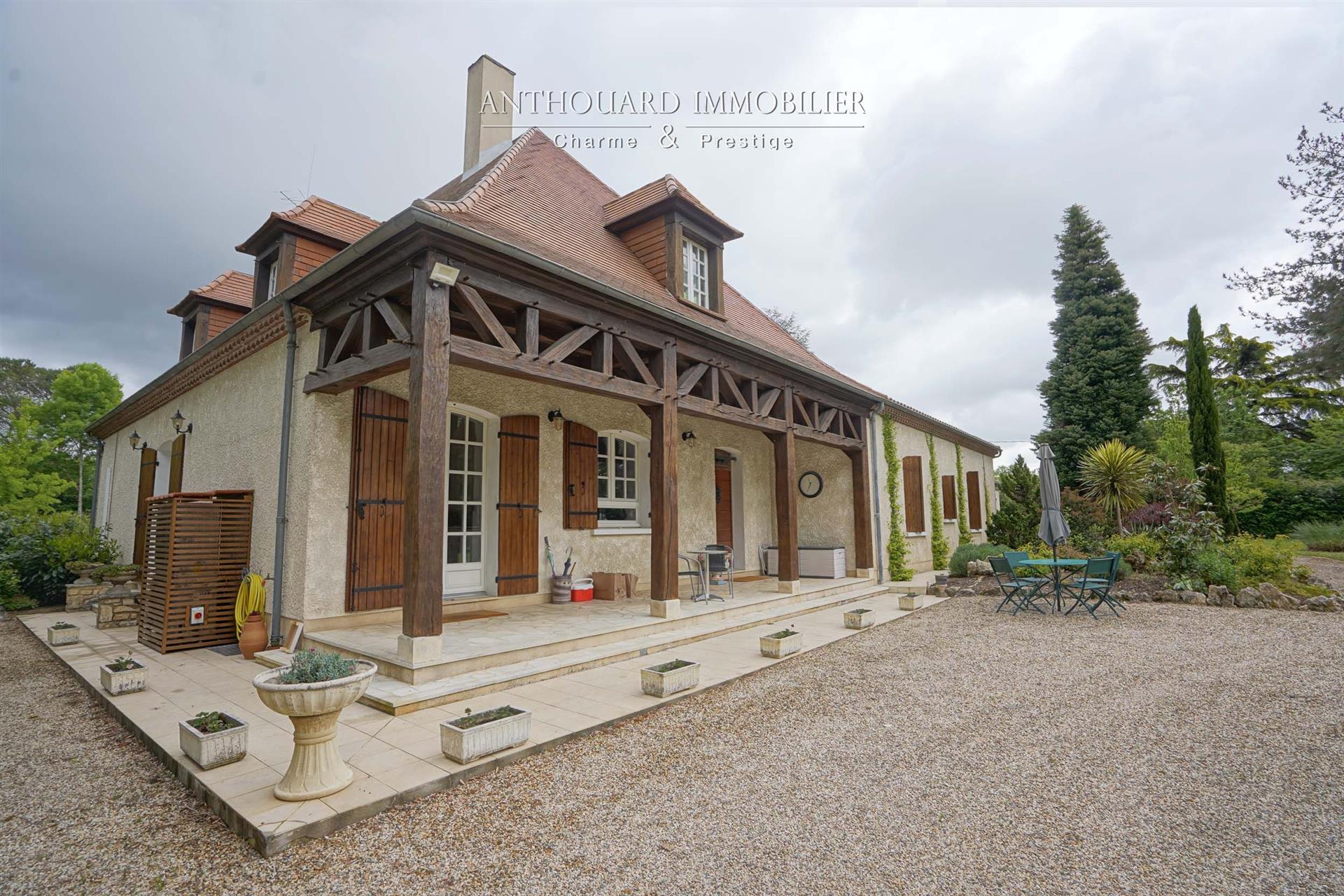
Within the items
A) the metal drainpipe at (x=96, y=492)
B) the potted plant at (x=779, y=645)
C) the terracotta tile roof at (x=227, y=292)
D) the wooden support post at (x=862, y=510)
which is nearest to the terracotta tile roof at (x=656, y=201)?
the wooden support post at (x=862, y=510)

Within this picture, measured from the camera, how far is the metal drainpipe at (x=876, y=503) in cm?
1018

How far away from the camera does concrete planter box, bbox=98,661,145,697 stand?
4227 mm

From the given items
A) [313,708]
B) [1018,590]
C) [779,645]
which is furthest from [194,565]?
[1018,590]

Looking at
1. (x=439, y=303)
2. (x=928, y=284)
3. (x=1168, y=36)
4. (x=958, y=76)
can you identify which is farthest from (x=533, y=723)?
(x=928, y=284)

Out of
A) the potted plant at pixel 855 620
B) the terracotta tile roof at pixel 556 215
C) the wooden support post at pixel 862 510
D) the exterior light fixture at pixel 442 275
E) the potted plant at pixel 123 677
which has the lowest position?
the potted plant at pixel 855 620

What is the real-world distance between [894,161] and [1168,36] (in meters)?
3.07

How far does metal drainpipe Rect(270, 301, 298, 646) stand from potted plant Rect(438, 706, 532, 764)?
3.10 meters

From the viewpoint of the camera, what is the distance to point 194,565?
5.67 metres

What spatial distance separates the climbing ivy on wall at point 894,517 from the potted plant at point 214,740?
31.7 ft

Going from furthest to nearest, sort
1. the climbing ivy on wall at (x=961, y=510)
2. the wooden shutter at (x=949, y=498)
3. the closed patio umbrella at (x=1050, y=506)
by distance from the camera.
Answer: the climbing ivy on wall at (x=961, y=510) → the wooden shutter at (x=949, y=498) → the closed patio umbrella at (x=1050, y=506)

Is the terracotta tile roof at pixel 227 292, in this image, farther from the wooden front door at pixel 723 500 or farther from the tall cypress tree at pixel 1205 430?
the tall cypress tree at pixel 1205 430

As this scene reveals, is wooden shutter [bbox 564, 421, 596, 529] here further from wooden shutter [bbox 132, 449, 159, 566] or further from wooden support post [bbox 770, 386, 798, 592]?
wooden shutter [bbox 132, 449, 159, 566]

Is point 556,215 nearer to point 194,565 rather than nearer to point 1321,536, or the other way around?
point 194,565

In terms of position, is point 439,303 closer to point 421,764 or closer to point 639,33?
point 421,764
